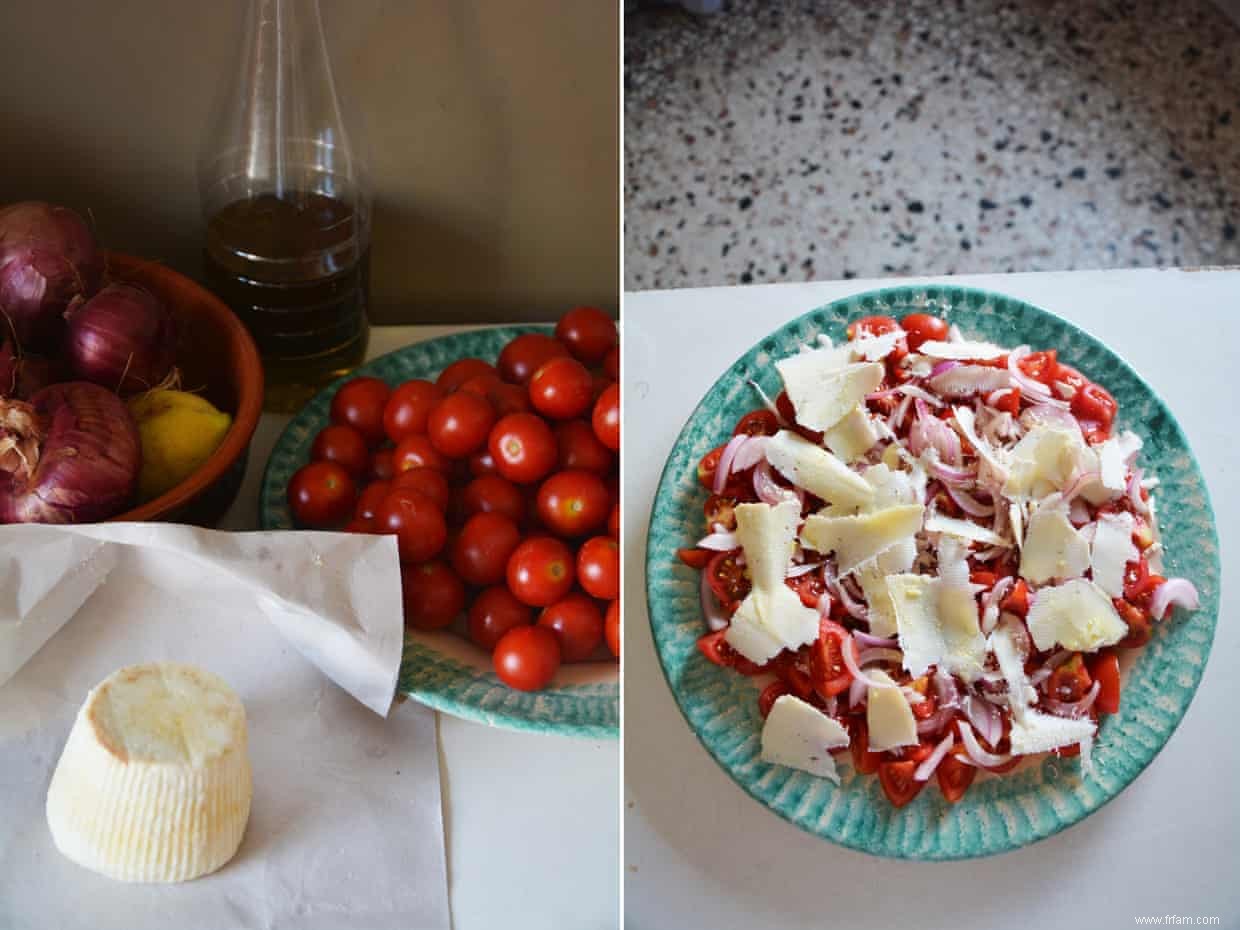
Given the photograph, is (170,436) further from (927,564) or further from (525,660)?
(927,564)

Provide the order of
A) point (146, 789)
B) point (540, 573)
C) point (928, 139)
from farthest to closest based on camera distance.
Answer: point (928, 139), point (540, 573), point (146, 789)

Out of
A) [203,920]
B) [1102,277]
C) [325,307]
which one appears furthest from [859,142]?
[203,920]

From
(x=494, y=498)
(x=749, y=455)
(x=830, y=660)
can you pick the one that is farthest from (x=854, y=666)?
(x=494, y=498)

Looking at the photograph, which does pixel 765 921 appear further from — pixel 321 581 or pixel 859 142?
pixel 859 142

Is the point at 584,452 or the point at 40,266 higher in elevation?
the point at 40,266

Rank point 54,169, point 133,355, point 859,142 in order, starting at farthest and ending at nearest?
point 859,142, point 54,169, point 133,355

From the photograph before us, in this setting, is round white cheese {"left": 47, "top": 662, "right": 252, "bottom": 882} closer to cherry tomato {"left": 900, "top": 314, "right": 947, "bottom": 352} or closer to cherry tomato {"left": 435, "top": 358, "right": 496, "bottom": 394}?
cherry tomato {"left": 435, "top": 358, "right": 496, "bottom": 394}

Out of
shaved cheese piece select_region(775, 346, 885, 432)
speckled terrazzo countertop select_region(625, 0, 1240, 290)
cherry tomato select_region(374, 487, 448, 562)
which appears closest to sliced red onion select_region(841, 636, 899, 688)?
shaved cheese piece select_region(775, 346, 885, 432)

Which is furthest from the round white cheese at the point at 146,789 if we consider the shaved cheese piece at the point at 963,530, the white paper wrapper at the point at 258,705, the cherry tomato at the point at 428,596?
the shaved cheese piece at the point at 963,530
